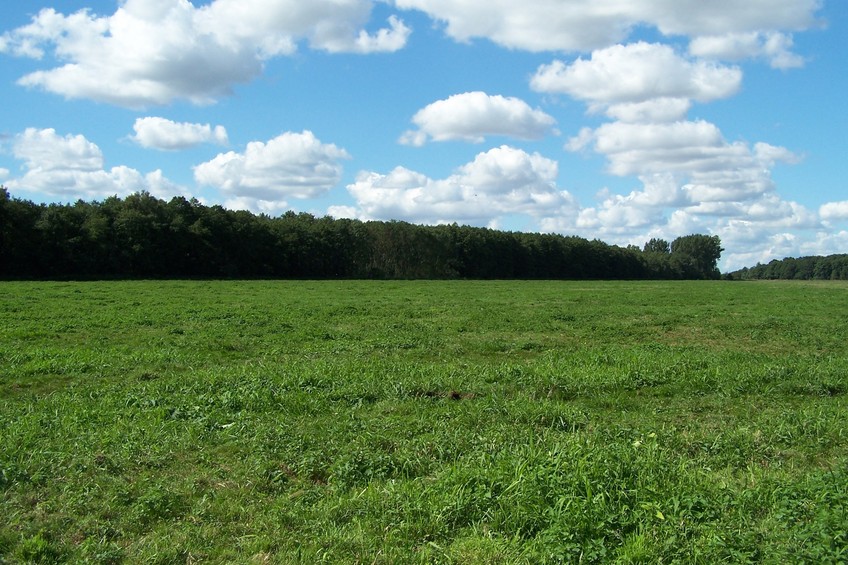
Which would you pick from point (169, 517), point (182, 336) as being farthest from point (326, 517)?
point (182, 336)

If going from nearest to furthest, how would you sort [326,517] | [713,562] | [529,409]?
[713,562]
[326,517]
[529,409]

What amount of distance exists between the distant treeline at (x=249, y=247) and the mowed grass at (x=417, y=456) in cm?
5206

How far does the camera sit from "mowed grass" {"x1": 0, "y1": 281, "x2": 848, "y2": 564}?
208 inches

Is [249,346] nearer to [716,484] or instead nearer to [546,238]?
[716,484]

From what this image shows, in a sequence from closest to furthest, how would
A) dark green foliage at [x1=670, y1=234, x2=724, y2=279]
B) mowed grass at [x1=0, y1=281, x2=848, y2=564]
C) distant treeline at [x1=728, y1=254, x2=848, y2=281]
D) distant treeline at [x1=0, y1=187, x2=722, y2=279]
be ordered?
mowed grass at [x1=0, y1=281, x2=848, y2=564]
distant treeline at [x1=0, y1=187, x2=722, y2=279]
distant treeline at [x1=728, y1=254, x2=848, y2=281]
dark green foliage at [x1=670, y1=234, x2=724, y2=279]

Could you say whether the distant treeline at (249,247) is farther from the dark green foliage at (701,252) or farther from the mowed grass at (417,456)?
the mowed grass at (417,456)

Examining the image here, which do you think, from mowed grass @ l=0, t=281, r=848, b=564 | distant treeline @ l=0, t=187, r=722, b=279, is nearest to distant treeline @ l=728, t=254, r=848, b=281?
distant treeline @ l=0, t=187, r=722, b=279

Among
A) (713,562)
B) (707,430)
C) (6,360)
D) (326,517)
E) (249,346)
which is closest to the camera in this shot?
(713,562)

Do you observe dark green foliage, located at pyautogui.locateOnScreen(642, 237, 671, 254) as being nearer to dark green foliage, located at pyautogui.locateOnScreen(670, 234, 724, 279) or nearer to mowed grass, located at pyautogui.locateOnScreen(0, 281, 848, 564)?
dark green foliage, located at pyautogui.locateOnScreen(670, 234, 724, 279)

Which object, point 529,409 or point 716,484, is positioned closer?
point 716,484

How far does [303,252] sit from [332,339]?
68623 mm

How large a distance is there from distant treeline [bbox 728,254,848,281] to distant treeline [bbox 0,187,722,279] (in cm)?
5475

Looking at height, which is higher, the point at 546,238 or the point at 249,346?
the point at 546,238

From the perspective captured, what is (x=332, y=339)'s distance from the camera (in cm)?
1806
